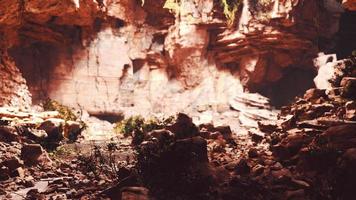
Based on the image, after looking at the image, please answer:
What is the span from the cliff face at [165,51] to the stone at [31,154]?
10081 millimetres

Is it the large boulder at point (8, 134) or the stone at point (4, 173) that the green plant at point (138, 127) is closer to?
the large boulder at point (8, 134)

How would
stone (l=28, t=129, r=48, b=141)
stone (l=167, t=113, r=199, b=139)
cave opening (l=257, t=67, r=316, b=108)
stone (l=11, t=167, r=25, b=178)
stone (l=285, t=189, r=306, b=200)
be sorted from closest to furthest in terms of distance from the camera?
stone (l=285, t=189, r=306, b=200), stone (l=11, t=167, r=25, b=178), stone (l=167, t=113, r=199, b=139), stone (l=28, t=129, r=48, b=141), cave opening (l=257, t=67, r=316, b=108)

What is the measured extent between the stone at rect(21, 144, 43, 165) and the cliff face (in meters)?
10.1

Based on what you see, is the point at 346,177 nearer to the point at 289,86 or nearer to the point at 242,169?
the point at 242,169

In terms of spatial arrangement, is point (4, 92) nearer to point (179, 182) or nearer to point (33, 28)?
point (33, 28)

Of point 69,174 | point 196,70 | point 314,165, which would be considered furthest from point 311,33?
point 69,174

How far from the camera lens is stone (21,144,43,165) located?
7.87m

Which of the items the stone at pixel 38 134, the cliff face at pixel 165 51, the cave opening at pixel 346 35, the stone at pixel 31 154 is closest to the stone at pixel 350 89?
the cliff face at pixel 165 51

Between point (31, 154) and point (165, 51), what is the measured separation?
13.7 m

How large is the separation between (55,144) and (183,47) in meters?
10.6

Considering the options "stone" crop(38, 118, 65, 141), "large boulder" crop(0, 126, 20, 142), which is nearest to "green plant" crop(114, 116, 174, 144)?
"stone" crop(38, 118, 65, 141)

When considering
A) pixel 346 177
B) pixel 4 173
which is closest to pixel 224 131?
pixel 4 173

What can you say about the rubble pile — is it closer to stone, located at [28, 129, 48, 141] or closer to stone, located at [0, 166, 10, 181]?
stone, located at [0, 166, 10, 181]

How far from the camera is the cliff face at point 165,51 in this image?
18250mm
